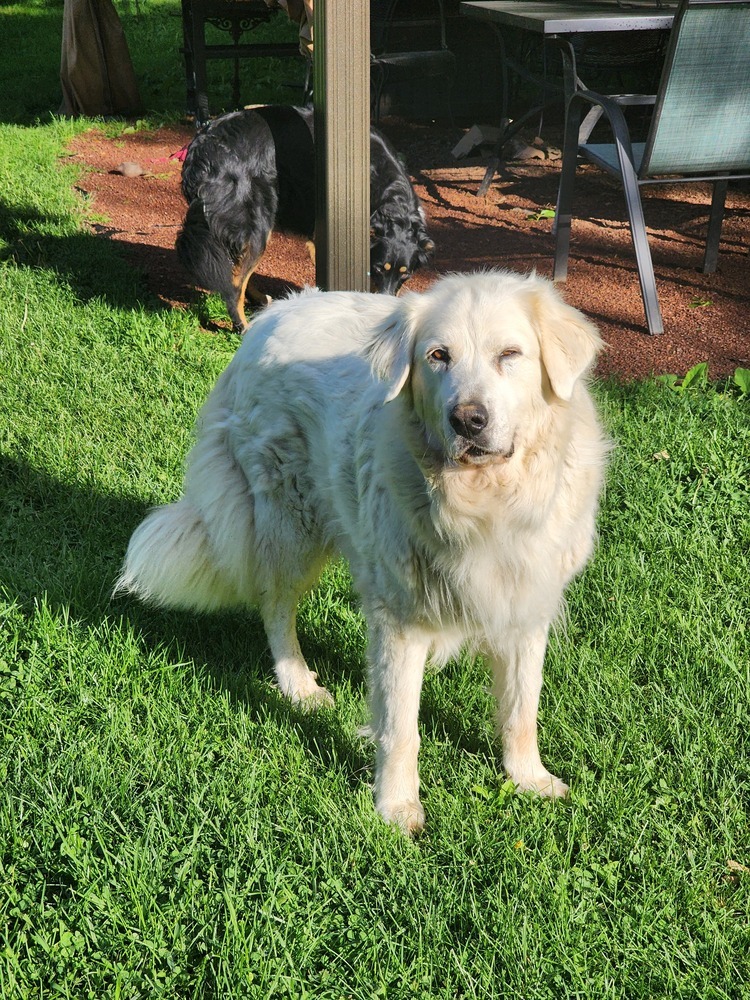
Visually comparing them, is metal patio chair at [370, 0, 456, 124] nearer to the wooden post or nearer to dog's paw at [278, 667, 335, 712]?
the wooden post

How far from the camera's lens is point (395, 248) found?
5.44 m

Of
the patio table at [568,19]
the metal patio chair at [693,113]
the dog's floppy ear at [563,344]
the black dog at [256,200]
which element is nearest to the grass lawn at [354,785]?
the dog's floppy ear at [563,344]

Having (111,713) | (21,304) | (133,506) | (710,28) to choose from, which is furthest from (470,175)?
(111,713)

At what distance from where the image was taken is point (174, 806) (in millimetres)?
2406

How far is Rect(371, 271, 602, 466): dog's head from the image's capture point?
202 cm

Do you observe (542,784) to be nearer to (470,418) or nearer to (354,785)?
(354,785)

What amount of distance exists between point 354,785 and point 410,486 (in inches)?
37.5

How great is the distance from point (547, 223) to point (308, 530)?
16.2 feet

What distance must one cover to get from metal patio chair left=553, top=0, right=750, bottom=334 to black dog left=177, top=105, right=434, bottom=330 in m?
1.25

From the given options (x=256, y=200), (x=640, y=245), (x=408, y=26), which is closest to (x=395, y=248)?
(x=256, y=200)

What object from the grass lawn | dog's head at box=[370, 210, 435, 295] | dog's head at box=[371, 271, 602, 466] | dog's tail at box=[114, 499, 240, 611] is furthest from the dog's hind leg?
dog's head at box=[371, 271, 602, 466]

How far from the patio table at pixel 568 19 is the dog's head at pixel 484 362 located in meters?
4.11

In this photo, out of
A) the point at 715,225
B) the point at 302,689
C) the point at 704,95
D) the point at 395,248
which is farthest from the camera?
the point at 715,225

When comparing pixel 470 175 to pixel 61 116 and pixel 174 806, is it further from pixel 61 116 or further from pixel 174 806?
pixel 174 806
